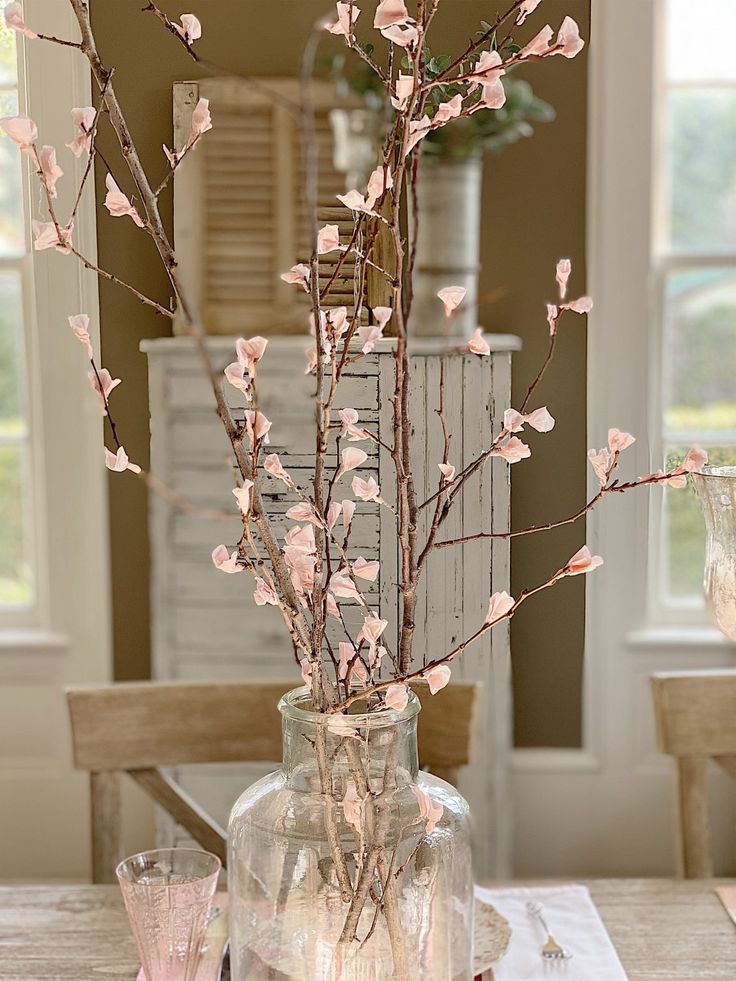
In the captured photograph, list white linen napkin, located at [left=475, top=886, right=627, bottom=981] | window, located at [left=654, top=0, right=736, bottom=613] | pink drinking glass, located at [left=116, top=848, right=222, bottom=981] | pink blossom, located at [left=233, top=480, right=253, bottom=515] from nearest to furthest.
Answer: pink blossom, located at [left=233, top=480, right=253, bottom=515] → pink drinking glass, located at [left=116, top=848, right=222, bottom=981] → white linen napkin, located at [left=475, top=886, right=627, bottom=981] → window, located at [left=654, top=0, right=736, bottom=613]

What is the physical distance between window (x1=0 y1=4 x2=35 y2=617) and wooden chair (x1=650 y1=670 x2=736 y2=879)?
1771mm

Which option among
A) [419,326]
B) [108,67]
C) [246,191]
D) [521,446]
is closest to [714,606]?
[521,446]

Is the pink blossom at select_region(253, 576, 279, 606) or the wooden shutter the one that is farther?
the wooden shutter

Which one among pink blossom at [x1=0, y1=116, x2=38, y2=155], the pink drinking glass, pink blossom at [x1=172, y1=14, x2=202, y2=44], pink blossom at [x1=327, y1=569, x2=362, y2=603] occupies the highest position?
pink blossom at [x1=172, y1=14, x2=202, y2=44]

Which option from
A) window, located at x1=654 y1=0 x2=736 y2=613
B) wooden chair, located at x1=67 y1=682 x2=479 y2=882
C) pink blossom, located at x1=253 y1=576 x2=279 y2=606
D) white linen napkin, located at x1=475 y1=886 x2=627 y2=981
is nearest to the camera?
pink blossom, located at x1=253 y1=576 x2=279 y2=606

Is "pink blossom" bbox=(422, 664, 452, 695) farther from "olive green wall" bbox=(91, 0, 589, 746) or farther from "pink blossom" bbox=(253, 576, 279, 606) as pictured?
"olive green wall" bbox=(91, 0, 589, 746)

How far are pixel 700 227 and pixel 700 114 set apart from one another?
0.85ft

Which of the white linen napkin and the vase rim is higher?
the vase rim

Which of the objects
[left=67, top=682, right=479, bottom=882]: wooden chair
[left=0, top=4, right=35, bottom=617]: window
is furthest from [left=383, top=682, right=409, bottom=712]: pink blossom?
[left=0, top=4, right=35, bottom=617]: window

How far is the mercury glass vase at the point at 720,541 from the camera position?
3.41ft

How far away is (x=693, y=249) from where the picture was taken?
8.81ft

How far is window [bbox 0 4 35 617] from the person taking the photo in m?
2.71

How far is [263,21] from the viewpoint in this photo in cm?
118

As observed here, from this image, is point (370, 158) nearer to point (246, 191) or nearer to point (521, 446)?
point (246, 191)
